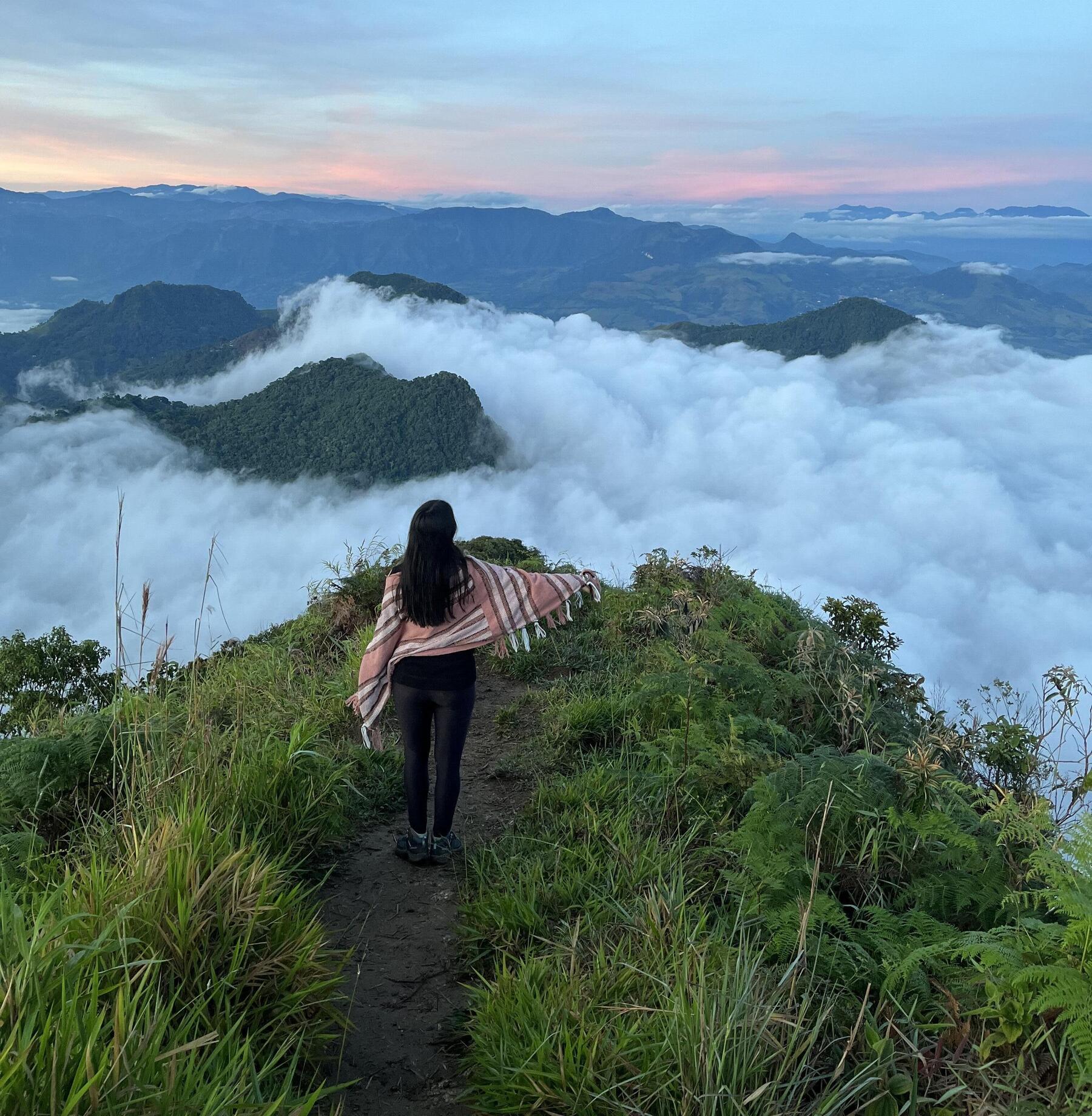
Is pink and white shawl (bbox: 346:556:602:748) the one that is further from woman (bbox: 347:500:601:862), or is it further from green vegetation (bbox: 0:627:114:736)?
green vegetation (bbox: 0:627:114:736)

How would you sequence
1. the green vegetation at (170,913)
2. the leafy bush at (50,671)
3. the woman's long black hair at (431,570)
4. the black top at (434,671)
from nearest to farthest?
1. the green vegetation at (170,913)
2. the woman's long black hair at (431,570)
3. the black top at (434,671)
4. the leafy bush at (50,671)

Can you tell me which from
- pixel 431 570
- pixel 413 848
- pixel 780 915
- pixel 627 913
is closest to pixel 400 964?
pixel 413 848

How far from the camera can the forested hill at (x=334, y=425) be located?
134 m

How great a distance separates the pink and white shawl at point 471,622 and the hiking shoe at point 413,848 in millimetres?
667

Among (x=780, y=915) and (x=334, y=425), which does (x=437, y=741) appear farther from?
(x=334, y=425)

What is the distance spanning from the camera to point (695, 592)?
8.50 metres

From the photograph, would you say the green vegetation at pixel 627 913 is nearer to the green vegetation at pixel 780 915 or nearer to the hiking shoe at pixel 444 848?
the green vegetation at pixel 780 915

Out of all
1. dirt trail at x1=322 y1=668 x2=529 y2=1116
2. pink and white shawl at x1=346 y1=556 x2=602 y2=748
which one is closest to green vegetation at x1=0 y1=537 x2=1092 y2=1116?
Answer: dirt trail at x1=322 y1=668 x2=529 y2=1116

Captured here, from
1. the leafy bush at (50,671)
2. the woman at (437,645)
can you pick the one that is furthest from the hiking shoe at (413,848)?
the leafy bush at (50,671)

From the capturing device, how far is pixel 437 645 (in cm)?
381

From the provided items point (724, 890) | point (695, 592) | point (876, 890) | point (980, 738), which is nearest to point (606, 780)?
point (724, 890)

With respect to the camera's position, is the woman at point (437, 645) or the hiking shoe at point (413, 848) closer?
the woman at point (437, 645)

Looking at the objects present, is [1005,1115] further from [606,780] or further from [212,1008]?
[606,780]

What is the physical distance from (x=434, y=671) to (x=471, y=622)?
30cm
